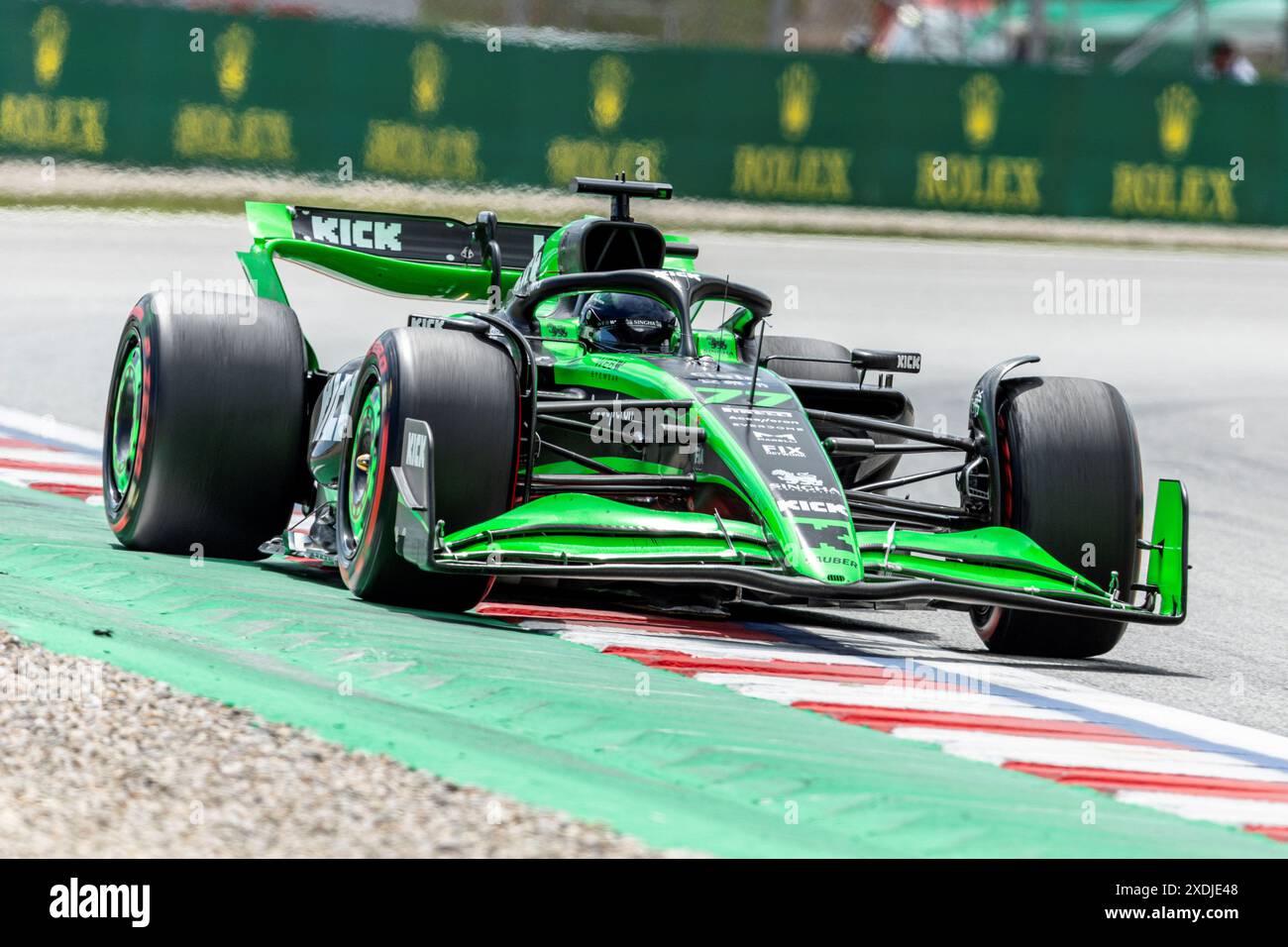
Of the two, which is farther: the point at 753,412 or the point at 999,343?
the point at 999,343

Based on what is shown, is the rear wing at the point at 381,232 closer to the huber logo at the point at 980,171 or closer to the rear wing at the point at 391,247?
the rear wing at the point at 391,247

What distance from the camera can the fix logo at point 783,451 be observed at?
20.6ft

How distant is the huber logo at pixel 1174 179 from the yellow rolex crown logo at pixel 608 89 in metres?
6.47

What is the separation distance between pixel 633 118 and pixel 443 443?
Answer: 1834 centimetres

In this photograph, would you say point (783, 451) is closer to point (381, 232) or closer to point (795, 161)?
point (381, 232)

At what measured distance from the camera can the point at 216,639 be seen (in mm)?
5602

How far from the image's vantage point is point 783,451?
6297 millimetres

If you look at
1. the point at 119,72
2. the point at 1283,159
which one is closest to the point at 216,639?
the point at 119,72

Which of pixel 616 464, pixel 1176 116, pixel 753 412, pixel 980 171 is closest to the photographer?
pixel 753 412

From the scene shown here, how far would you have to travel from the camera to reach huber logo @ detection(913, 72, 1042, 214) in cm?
2525
